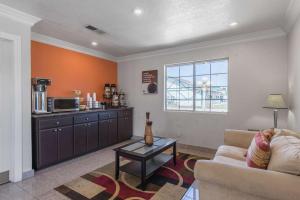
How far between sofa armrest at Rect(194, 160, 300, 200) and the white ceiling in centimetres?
204

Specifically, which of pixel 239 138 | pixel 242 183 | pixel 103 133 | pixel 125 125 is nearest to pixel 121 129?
pixel 125 125

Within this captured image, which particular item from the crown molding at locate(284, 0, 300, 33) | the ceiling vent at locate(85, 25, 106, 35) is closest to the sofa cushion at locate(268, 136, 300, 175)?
the crown molding at locate(284, 0, 300, 33)

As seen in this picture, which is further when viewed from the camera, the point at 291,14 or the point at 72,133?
the point at 72,133

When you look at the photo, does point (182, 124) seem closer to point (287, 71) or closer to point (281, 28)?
point (287, 71)

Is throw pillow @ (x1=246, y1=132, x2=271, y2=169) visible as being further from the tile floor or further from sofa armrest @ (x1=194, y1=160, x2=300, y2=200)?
the tile floor

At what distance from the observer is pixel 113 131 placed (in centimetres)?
436

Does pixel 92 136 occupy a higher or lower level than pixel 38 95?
lower

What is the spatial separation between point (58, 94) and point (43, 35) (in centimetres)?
123

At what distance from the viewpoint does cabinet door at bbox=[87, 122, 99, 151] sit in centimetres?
371

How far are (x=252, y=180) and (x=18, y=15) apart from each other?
3515mm

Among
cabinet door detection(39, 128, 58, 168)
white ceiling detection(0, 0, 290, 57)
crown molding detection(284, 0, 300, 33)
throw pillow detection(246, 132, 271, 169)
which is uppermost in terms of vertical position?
white ceiling detection(0, 0, 290, 57)

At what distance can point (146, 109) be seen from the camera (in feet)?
15.8

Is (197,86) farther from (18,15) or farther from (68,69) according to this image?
(18,15)

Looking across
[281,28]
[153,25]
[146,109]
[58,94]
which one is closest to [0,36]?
[58,94]
